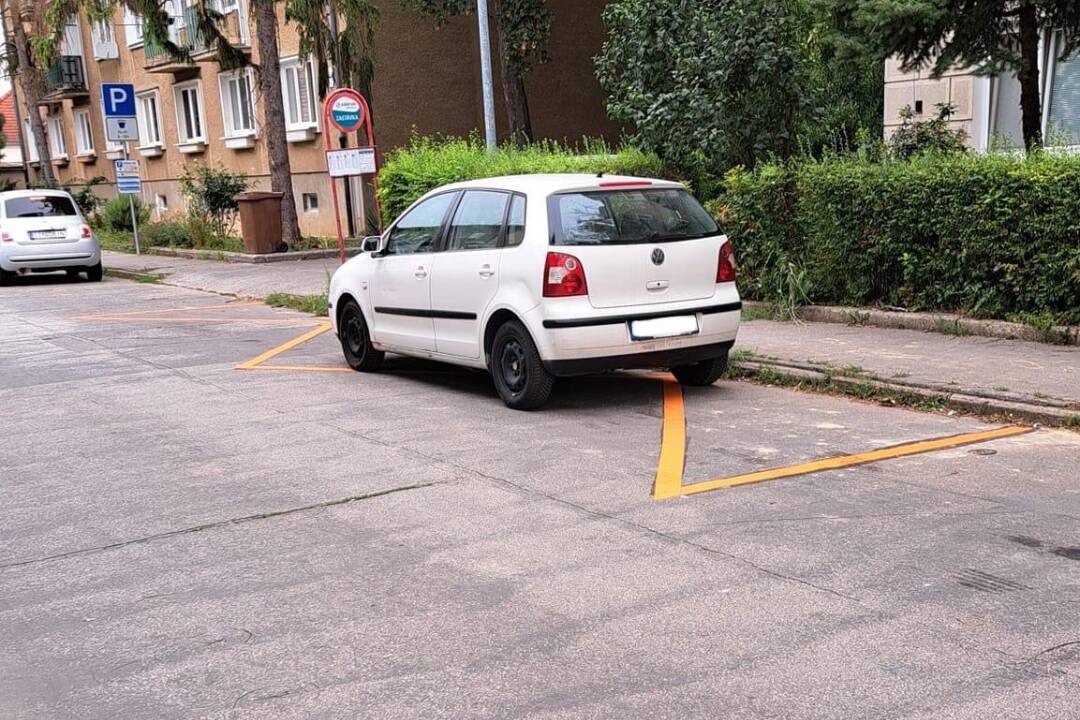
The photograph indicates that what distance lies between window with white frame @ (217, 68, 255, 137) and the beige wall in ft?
61.8

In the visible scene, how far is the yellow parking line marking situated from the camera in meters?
5.95

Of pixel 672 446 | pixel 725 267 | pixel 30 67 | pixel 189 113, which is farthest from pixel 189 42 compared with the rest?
pixel 672 446

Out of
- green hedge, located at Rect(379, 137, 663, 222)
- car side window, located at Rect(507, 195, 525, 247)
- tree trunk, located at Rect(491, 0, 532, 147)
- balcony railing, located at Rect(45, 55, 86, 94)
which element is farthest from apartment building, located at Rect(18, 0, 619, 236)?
car side window, located at Rect(507, 195, 525, 247)

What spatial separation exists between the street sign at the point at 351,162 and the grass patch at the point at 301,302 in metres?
1.83

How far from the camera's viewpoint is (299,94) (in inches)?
1093

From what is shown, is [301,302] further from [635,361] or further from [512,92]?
[512,92]

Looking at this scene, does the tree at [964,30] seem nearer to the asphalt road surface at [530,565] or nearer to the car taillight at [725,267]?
the car taillight at [725,267]

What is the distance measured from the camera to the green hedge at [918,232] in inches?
366

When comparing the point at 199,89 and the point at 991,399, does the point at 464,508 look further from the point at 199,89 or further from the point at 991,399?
the point at 199,89

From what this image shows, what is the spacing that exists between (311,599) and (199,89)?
30764mm

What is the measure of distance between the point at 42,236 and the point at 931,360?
16.9 meters

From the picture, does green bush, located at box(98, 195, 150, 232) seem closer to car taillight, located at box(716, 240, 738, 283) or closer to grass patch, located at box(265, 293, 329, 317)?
grass patch, located at box(265, 293, 329, 317)

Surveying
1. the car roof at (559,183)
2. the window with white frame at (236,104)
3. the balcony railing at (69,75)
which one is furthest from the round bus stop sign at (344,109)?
the balcony railing at (69,75)

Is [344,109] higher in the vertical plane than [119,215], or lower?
higher
